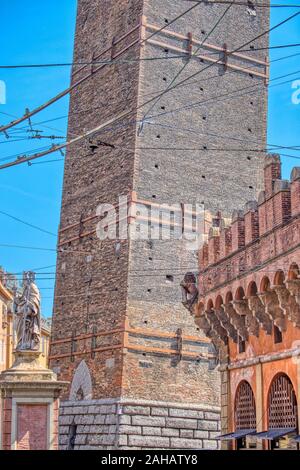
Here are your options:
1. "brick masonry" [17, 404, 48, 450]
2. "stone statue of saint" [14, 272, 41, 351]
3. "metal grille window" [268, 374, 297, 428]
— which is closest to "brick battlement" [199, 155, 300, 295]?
"metal grille window" [268, 374, 297, 428]

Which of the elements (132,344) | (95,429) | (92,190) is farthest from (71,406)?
(92,190)

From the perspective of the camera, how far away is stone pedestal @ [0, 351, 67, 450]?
17.8 m

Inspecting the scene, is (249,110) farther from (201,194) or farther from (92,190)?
(92,190)

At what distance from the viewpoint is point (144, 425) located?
29812mm

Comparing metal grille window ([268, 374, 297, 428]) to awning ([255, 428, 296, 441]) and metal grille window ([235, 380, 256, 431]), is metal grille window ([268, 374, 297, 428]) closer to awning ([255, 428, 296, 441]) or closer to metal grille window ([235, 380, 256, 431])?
awning ([255, 428, 296, 441])

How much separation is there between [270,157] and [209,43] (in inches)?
633

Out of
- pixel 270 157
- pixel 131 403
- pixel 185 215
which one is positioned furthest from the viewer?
pixel 185 215

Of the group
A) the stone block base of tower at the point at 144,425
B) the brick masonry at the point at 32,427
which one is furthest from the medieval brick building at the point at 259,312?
the stone block base of tower at the point at 144,425

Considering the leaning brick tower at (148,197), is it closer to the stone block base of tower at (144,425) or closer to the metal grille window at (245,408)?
the stone block base of tower at (144,425)

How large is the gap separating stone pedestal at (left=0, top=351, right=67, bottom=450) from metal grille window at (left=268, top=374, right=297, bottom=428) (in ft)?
14.8

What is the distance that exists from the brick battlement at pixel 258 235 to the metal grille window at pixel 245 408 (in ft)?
8.39

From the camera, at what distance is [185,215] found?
32344mm

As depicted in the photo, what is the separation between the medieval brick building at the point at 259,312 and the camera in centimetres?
1770

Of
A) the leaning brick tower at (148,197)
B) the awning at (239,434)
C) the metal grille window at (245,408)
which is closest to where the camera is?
the awning at (239,434)
